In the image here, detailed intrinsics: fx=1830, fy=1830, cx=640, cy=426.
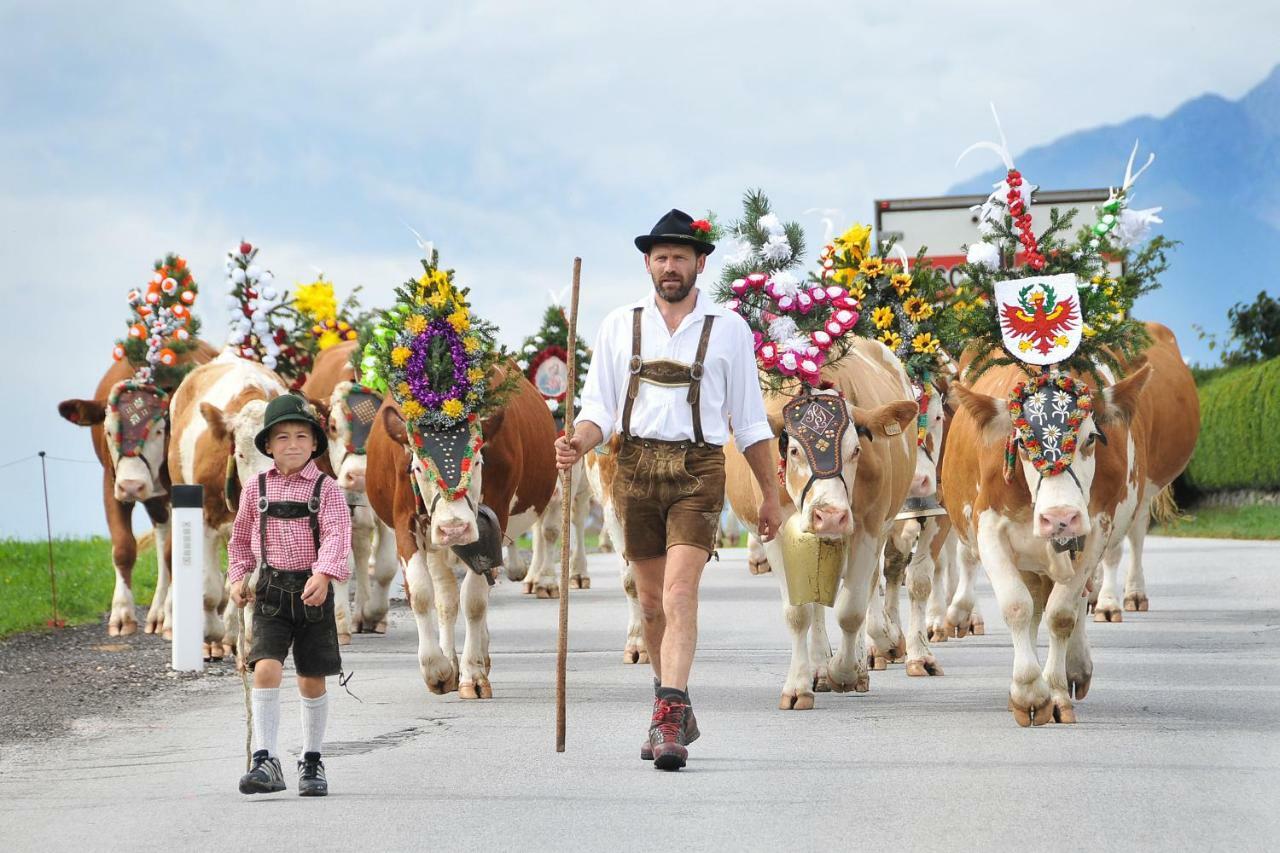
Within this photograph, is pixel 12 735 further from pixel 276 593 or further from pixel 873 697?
pixel 873 697

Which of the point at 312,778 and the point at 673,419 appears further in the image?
the point at 673,419

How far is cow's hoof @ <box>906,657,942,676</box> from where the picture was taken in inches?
453

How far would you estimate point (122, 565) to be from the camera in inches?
587

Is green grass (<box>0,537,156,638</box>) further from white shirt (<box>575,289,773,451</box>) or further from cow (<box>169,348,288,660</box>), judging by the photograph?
white shirt (<box>575,289,773,451</box>)

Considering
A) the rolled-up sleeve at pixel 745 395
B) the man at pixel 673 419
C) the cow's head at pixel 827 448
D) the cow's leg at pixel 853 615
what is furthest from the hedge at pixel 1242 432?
the man at pixel 673 419

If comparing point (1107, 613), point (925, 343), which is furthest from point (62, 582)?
point (1107, 613)

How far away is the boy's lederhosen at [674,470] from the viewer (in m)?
8.09

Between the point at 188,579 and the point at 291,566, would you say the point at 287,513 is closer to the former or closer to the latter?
the point at 291,566

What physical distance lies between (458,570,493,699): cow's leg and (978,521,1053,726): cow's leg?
2995mm

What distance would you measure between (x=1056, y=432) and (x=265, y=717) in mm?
4256

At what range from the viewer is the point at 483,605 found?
10.9 meters

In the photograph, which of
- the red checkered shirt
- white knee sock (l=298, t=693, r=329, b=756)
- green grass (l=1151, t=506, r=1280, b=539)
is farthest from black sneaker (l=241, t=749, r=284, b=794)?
green grass (l=1151, t=506, r=1280, b=539)

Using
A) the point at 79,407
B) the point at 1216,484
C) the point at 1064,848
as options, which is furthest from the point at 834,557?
the point at 1216,484

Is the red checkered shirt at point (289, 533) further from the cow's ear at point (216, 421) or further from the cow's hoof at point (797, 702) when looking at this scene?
the cow's ear at point (216, 421)
